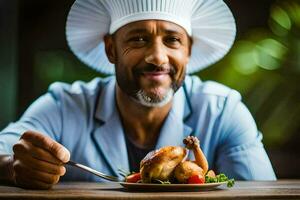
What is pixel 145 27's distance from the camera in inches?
82.7

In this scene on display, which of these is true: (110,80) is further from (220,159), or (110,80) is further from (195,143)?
(195,143)

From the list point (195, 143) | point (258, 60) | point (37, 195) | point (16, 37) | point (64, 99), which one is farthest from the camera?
point (258, 60)

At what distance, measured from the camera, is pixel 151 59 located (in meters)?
2.09

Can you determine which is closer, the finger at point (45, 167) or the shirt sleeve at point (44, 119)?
the finger at point (45, 167)

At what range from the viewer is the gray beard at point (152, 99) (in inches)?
85.4

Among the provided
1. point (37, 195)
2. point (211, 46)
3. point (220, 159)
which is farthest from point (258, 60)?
point (37, 195)

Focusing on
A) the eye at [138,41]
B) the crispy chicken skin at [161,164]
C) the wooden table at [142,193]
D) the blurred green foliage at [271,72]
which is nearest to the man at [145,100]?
the eye at [138,41]

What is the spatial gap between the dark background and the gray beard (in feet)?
2.54

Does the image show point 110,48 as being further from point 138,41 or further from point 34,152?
point 34,152

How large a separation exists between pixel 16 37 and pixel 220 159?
4.15ft

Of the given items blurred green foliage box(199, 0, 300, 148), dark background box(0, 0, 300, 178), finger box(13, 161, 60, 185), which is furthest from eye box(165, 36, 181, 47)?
blurred green foliage box(199, 0, 300, 148)

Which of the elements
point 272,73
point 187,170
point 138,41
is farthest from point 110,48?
point 272,73

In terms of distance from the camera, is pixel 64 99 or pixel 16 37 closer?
pixel 64 99

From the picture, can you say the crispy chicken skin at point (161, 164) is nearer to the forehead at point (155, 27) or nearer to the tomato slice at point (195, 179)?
the tomato slice at point (195, 179)
